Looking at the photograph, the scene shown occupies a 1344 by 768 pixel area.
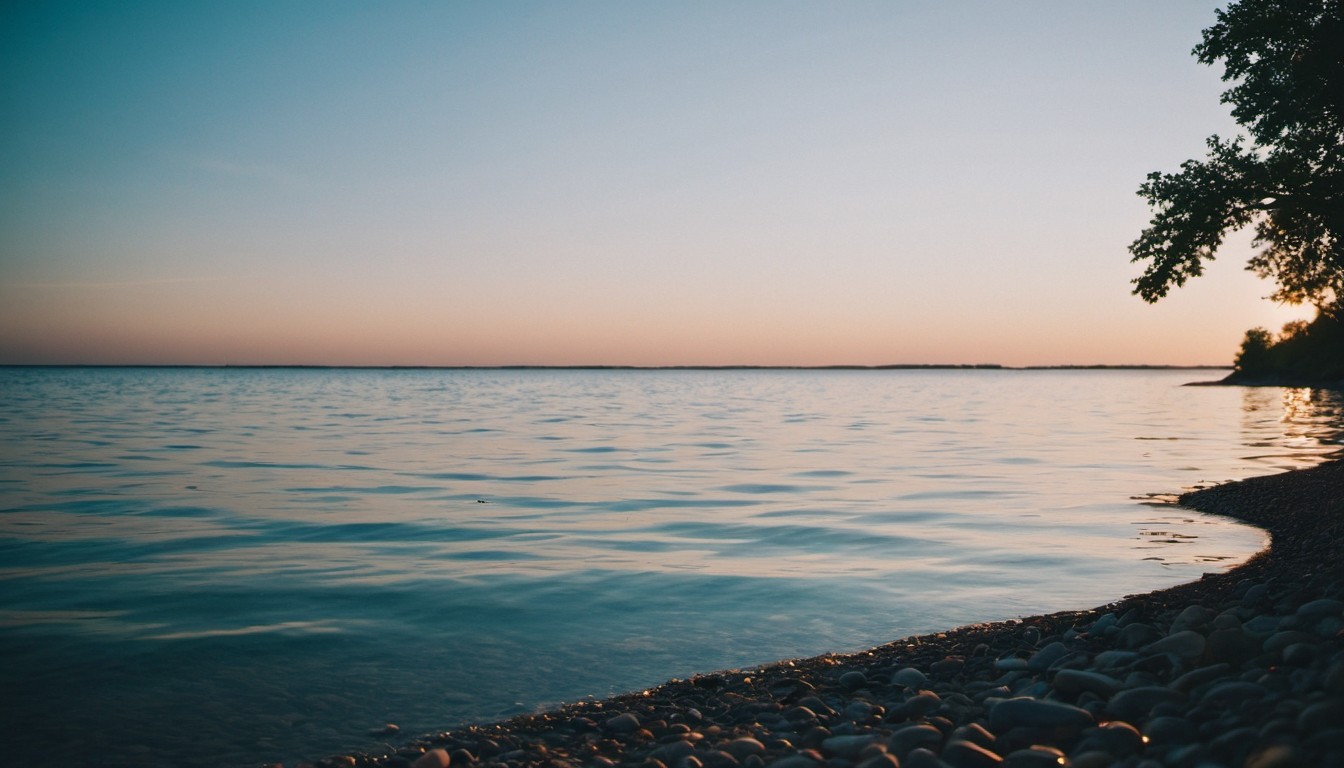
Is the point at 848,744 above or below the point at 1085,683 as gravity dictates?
below

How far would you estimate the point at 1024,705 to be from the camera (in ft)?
19.2

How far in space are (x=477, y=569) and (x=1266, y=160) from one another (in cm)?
1907

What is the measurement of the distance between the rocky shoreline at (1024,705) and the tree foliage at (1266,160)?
12907 millimetres

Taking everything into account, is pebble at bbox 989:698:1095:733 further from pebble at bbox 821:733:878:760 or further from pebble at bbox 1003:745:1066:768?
pebble at bbox 821:733:878:760

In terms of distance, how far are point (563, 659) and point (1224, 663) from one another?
5926mm

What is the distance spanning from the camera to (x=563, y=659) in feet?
30.1

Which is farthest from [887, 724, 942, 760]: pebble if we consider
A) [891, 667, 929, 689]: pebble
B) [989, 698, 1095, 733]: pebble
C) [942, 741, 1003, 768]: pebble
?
[891, 667, 929, 689]: pebble

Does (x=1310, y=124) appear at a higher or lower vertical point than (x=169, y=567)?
higher

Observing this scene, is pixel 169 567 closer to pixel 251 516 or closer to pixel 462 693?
pixel 251 516

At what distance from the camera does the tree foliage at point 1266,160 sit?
18.5 meters

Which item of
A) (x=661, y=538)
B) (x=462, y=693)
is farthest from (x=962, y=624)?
(x=661, y=538)

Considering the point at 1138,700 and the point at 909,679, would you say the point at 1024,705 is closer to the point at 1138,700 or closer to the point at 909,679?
the point at 1138,700

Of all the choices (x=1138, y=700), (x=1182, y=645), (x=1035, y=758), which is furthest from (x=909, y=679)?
(x=1035, y=758)

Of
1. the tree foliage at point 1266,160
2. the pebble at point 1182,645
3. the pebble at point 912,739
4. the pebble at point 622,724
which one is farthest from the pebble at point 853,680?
the tree foliage at point 1266,160
